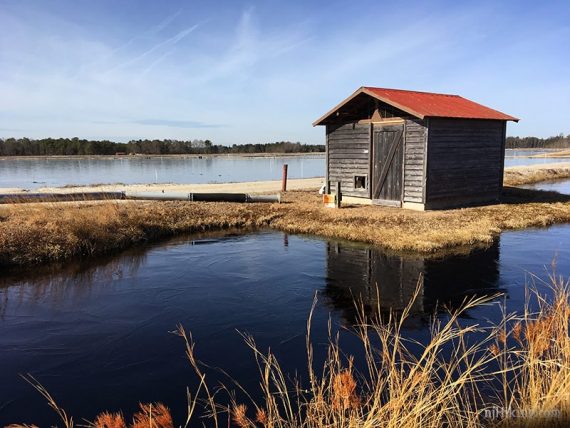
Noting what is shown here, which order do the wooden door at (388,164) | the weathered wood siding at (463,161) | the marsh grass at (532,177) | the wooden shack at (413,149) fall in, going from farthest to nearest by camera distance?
the marsh grass at (532,177) → the wooden door at (388,164) → the weathered wood siding at (463,161) → the wooden shack at (413,149)

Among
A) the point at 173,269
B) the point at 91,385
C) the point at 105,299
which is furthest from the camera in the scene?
the point at 173,269

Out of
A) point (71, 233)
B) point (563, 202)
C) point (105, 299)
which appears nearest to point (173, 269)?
point (105, 299)

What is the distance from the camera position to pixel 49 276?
495 inches

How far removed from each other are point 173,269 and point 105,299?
2.65 m

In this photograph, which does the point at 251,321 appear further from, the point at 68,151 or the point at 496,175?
the point at 68,151

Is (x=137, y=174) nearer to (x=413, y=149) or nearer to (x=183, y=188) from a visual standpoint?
(x=183, y=188)

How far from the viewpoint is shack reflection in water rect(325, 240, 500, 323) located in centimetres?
1012

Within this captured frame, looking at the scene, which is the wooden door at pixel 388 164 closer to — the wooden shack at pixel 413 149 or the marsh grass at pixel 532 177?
the wooden shack at pixel 413 149

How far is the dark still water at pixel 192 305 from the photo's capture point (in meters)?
7.01

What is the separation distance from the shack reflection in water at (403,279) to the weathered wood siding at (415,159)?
5.19 meters

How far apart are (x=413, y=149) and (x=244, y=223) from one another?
802 cm

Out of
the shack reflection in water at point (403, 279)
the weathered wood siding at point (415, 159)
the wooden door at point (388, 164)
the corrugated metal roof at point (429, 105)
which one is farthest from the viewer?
the wooden door at point (388, 164)

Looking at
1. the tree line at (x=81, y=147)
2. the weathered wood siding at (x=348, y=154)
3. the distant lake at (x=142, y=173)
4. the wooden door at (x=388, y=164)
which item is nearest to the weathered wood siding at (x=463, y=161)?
the wooden door at (x=388, y=164)

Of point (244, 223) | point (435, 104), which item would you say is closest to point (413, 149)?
point (435, 104)
